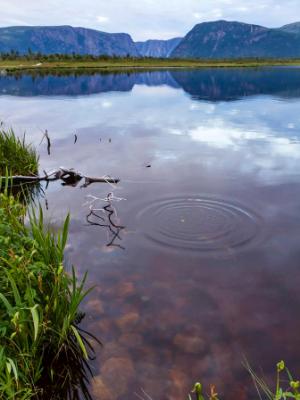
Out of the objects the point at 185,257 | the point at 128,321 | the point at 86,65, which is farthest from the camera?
the point at 86,65

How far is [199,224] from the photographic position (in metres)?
14.2

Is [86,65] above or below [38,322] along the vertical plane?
above

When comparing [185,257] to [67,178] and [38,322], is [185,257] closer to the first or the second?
[38,322]

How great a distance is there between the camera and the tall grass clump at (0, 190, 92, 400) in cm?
621

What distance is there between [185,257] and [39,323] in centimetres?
641

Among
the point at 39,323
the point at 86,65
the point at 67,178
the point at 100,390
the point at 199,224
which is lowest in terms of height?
the point at 100,390

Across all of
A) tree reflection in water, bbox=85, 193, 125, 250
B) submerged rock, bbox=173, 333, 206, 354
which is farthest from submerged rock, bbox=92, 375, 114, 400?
tree reflection in water, bbox=85, 193, 125, 250

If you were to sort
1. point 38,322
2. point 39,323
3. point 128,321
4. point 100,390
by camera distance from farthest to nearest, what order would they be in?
1. point 128,321
2. point 100,390
3. point 39,323
4. point 38,322

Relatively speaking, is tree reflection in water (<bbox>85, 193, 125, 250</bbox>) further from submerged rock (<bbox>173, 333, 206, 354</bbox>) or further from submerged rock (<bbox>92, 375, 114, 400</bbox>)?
submerged rock (<bbox>92, 375, 114, 400</bbox>)

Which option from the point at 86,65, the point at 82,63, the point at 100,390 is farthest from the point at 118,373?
the point at 82,63

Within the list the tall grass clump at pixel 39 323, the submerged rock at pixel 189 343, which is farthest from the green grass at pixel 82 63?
the submerged rock at pixel 189 343

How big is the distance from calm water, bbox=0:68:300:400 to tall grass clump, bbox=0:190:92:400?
0.66 m

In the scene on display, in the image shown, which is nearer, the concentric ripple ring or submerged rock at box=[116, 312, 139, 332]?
submerged rock at box=[116, 312, 139, 332]

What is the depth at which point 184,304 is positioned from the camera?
9969 mm
